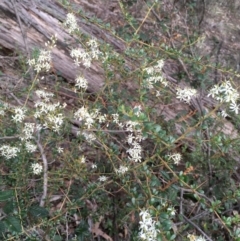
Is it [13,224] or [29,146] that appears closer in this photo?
[13,224]

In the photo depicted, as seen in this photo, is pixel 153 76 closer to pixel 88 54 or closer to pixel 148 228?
pixel 88 54

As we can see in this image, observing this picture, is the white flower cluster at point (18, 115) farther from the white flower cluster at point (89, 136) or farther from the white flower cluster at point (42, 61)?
the white flower cluster at point (89, 136)

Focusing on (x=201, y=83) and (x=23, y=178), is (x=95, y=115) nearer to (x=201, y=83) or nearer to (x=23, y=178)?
(x=23, y=178)

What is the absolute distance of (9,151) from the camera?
6.53 ft

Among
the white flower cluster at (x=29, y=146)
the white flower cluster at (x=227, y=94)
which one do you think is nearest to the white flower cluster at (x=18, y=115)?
the white flower cluster at (x=29, y=146)

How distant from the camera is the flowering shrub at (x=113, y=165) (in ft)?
5.55

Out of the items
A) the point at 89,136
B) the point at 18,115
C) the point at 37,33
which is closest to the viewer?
the point at 18,115

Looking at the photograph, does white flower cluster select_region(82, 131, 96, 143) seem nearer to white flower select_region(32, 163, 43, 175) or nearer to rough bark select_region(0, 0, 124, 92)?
white flower select_region(32, 163, 43, 175)

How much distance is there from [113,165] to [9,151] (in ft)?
1.63

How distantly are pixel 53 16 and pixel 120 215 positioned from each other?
1737mm

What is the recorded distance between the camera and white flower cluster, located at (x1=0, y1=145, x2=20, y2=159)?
1992mm

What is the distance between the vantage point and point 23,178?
6.58 feet

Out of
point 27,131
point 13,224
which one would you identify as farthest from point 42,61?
point 13,224

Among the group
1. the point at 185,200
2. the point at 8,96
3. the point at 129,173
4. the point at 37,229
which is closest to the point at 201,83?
the point at 185,200
